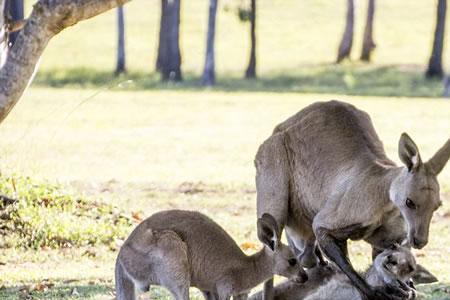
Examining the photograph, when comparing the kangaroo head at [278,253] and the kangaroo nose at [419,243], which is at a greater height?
the kangaroo nose at [419,243]

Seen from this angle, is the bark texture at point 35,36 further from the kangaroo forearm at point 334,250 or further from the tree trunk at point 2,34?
the kangaroo forearm at point 334,250

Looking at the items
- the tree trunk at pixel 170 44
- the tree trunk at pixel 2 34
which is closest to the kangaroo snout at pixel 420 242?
the tree trunk at pixel 2 34

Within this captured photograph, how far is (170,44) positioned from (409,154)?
36.5m

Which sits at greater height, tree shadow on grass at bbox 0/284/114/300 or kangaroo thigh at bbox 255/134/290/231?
kangaroo thigh at bbox 255/134/290/231

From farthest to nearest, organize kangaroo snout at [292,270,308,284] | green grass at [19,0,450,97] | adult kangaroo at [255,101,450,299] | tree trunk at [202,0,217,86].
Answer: green grass at [19,0,450,97] < tree trunk at [202,0,217,86] < kangaroo snout at [292,270,308,284] < adult kangaroo at [255,101,450,299]

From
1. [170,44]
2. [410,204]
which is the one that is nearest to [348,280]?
[410,204]

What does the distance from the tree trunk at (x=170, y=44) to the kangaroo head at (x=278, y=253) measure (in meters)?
34.0

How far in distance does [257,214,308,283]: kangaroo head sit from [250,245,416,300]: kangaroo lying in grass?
1.25ft

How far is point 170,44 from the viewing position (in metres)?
43.9

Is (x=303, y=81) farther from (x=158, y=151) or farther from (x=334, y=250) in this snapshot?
(x=334, y=250)

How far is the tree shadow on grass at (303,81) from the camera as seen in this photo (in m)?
38.3

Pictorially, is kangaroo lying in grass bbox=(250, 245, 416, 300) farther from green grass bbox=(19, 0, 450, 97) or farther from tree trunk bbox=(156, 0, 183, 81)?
tree trunk bbox=(156, 0, 183, 81)

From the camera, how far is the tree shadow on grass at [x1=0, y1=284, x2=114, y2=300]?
9.47m

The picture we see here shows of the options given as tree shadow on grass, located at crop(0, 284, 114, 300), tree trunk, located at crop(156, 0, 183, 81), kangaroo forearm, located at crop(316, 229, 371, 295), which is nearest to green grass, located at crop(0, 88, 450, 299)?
tree shadow on grass, located at crop(0, 284, 114, 300)
